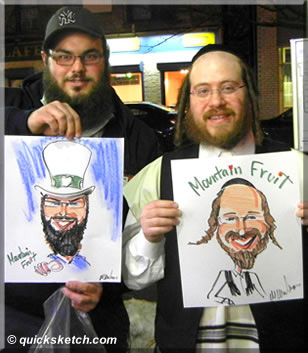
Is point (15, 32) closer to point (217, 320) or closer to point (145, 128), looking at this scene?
point (145, 128)

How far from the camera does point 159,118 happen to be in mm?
1821

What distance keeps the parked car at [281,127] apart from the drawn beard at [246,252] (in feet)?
1.45

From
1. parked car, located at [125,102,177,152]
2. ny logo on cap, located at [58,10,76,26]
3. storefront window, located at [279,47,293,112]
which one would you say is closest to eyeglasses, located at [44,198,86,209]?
parked car, located at [125,102,177,152]

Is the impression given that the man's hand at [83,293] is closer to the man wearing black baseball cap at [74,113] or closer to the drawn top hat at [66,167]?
the man wearing black baseball cap at [74,113]

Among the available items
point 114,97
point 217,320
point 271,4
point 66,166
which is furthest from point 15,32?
point 217,320

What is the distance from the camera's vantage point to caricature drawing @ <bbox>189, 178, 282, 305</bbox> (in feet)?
5.37

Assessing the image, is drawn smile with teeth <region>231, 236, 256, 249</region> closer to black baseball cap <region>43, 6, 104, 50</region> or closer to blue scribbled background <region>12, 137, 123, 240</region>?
blue scribbled background <region>12, 137, 123, 240</region>

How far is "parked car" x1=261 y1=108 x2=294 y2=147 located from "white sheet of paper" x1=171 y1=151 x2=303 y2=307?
0.15 m

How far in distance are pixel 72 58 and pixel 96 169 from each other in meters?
0.49

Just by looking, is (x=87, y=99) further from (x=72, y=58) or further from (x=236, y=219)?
(x=236, y=219)

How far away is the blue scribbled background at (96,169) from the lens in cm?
165
